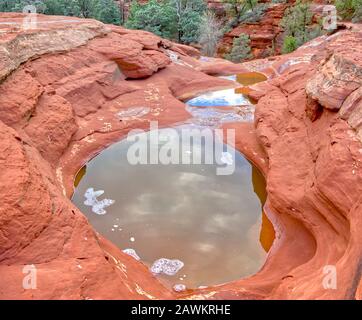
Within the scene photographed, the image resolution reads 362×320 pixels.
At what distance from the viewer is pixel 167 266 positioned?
7.54 metres

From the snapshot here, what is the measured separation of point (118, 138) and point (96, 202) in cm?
358

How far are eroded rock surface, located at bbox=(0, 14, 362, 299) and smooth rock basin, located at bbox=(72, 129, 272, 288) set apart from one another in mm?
403

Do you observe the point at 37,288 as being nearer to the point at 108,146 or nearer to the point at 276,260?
the point at 276,260

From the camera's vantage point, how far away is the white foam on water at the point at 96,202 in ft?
29.9

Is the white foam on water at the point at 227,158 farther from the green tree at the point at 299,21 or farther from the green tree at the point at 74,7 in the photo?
the green tree at the point at 74,7

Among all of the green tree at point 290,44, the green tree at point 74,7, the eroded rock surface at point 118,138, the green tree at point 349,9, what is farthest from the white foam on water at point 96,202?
the green tree at point 349,9

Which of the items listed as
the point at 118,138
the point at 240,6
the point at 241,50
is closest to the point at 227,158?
the point at 118,138

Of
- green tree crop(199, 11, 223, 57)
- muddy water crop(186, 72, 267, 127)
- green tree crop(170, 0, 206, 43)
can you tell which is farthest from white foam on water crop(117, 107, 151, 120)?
green tree crop(170, 0, 206, 43)

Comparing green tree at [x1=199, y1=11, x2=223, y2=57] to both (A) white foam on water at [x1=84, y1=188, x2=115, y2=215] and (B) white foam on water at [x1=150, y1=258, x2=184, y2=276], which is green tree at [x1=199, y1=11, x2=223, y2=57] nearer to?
(A) white foam on water at [x1=84, y1=188, x2=115, y2=215]

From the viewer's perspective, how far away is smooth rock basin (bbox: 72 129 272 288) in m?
7.72

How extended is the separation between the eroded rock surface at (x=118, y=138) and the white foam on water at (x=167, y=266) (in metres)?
0.27

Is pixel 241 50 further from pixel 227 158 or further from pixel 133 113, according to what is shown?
pixel 227 158

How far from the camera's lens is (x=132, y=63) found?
16.5m

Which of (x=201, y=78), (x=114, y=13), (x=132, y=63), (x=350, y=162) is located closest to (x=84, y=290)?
(x=350, y=162)
